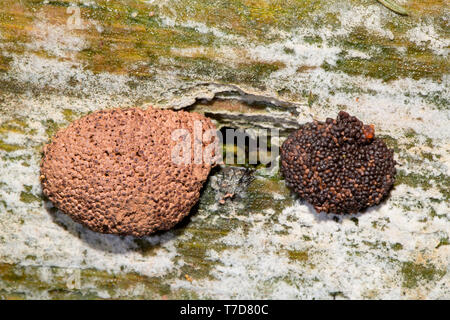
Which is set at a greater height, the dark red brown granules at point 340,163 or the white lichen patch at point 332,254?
the dark red brown granules at point 340,163

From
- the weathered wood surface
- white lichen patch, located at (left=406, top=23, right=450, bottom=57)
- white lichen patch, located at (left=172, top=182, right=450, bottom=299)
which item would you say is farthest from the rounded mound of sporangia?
white lichen patch, located at (left=406, top=23, right=450, bottom=57)

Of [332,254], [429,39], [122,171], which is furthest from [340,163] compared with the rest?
[122,171]

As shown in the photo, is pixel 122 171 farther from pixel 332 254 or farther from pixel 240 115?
pixel 332 254

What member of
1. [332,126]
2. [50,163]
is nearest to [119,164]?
[50,163]

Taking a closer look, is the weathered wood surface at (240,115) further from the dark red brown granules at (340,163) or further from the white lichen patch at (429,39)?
the dark red brown granules at (340,163)

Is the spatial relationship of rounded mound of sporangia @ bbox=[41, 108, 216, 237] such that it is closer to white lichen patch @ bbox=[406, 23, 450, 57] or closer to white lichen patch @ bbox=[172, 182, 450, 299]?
white lichen patch @ bbox=[172, 182, 450, 299]

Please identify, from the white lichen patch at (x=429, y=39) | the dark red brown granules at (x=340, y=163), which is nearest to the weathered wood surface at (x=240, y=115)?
the white lichen patch at (x=429, y=39)
